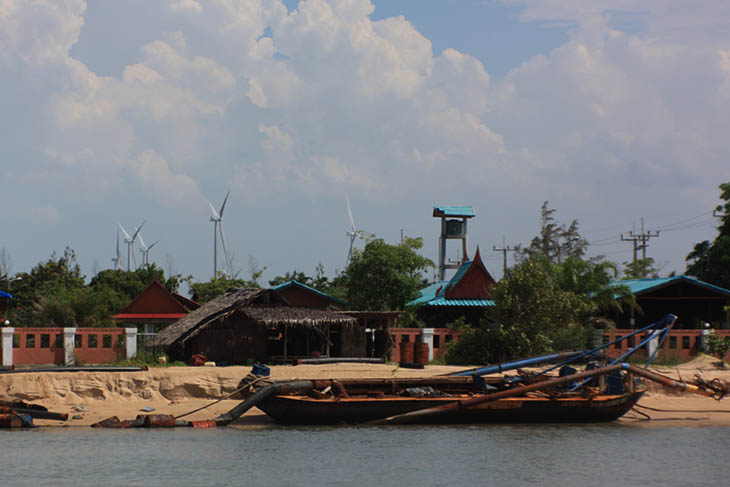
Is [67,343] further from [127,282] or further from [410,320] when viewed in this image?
[127,282]

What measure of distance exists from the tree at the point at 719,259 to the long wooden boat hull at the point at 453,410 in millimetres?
23105

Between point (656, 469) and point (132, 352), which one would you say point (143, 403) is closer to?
point (132, 352)

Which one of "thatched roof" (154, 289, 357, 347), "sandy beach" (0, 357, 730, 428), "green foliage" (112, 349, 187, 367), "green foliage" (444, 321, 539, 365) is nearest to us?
"sandy beach" (0, 357, 730, 428)

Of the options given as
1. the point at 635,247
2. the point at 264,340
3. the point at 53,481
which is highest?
the point at 635,247

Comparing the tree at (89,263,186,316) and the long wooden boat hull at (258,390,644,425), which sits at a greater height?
the tree at (89,263,186,316)

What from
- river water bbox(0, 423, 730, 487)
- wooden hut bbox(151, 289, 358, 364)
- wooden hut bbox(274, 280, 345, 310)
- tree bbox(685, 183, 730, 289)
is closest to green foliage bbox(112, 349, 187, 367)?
wooden hut bbox(151, 289, 358, 364)

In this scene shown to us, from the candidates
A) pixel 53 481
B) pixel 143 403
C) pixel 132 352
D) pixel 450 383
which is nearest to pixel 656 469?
pixel 450 383

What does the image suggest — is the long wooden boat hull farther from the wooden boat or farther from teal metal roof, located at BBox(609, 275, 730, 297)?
teal metal roof, located at BBox(609, 275, 730, 297)

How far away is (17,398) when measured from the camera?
2530 cm

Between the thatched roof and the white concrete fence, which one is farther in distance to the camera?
the white concrete fence

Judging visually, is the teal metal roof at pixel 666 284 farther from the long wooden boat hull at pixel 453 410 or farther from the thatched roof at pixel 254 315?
the long wooden boat hull at pixel 453 410

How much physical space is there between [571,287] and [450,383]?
442 inches

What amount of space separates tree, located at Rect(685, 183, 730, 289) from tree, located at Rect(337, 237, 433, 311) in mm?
13353

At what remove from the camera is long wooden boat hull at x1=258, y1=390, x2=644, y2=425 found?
2238 centimetres
